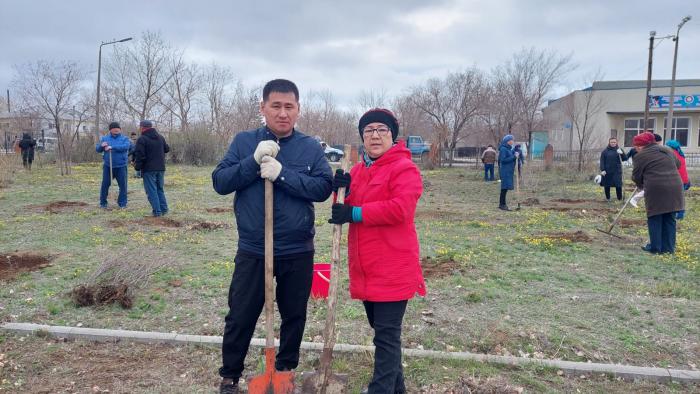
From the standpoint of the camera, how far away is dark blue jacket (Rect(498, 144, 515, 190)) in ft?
40.5

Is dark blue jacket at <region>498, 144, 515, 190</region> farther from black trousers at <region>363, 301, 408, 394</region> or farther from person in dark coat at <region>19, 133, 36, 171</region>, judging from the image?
person in dark coat at <region>19, 133, 36, 171</region>

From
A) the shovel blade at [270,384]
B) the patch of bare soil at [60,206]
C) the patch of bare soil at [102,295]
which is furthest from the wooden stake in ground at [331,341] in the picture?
the patch of bare soil at [60,206]

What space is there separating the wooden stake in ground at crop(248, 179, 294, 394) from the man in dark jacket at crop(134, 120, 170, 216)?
7.73m

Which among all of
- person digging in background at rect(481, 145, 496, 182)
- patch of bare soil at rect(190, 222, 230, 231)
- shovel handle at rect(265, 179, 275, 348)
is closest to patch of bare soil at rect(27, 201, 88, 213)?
patch of bare soil at rect(190, 222, 230, 231)

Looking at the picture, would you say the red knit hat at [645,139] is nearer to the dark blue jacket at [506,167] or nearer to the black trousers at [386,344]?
the dark blue jacket at [506,167]

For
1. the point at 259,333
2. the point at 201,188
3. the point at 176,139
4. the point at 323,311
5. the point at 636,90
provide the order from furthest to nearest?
the point at 636,90
the point at 176,139
the point at 201,188
the point at 323,311
the point at 259,333

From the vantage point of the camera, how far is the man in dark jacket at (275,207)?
310cm

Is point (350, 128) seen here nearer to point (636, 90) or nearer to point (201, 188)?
point (636, 90)

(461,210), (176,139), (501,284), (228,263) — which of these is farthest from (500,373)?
(176,139)

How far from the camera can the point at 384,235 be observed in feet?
9.97

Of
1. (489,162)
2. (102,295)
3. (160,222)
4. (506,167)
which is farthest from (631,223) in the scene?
(489,162)

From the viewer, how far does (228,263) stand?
654 centimetres

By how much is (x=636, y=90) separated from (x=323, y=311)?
135ft

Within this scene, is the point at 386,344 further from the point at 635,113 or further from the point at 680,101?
the point at 680,101
